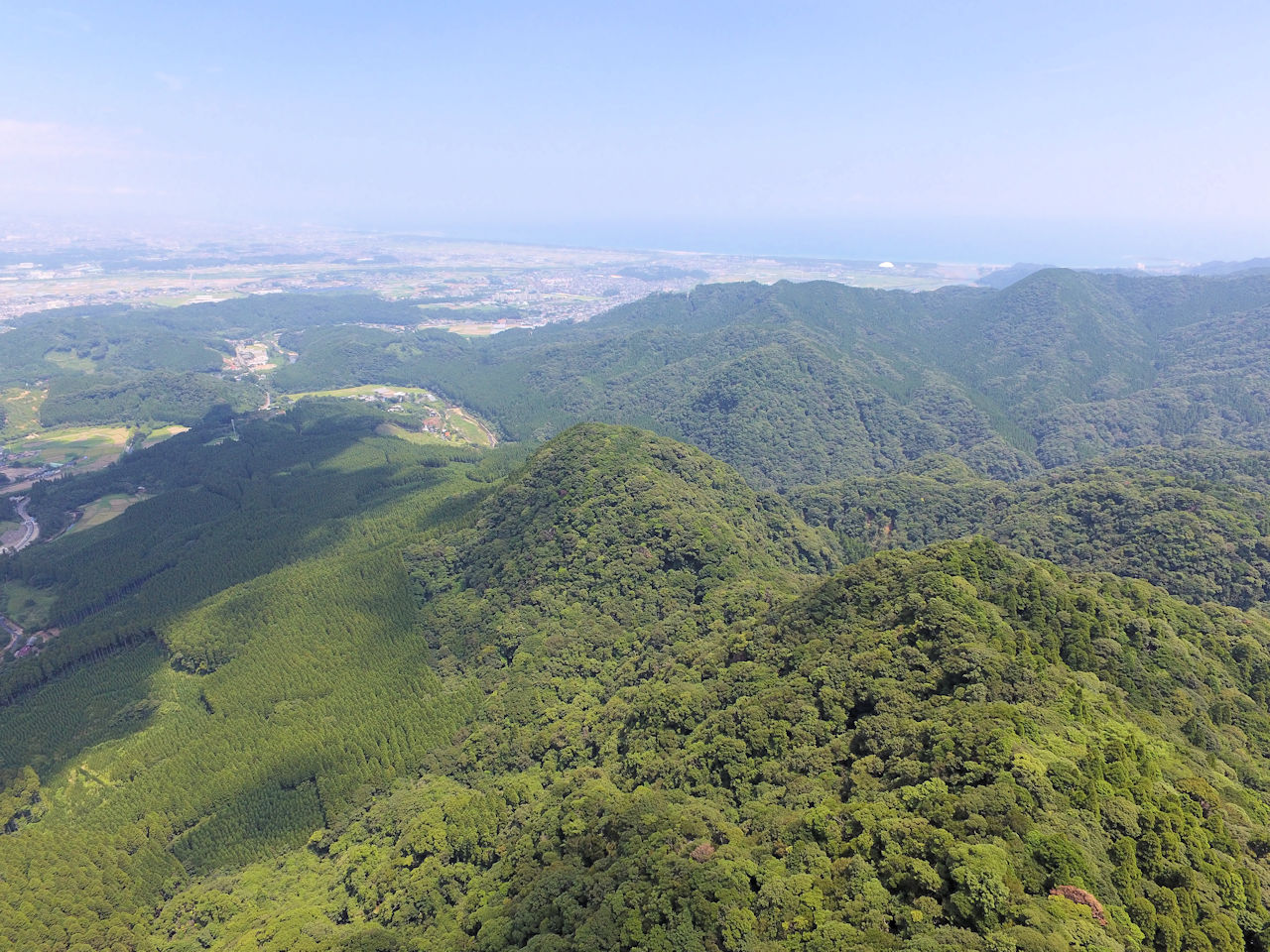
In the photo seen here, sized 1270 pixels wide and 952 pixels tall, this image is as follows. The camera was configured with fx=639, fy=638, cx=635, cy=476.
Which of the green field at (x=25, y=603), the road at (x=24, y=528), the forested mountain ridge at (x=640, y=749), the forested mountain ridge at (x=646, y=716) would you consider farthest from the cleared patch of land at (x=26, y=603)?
the road at (x=24, y=528)

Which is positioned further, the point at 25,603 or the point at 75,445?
the point at 75,445

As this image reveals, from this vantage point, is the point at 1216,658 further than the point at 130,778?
No

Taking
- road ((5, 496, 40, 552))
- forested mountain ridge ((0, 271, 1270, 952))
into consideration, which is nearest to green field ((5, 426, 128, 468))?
road ((5, 496, 40, 552))

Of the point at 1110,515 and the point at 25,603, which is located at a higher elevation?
the point at 1110,515

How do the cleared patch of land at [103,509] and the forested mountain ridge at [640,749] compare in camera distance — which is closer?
the forested mountain ridge at [640,749]

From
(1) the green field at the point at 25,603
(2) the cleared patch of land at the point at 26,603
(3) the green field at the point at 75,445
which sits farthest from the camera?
(3) the green field at the point at 75,445

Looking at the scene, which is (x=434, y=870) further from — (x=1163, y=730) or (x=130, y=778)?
(x=1163, y=730)

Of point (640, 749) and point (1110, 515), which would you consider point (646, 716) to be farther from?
point (1110, 515)

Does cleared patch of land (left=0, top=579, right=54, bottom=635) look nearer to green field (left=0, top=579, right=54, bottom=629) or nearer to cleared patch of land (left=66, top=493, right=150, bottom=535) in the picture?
green field (left=0, top=579, right=54, bottom=629)

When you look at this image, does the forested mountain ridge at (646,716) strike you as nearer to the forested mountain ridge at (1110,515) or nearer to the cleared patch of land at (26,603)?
the forested mountain ridge at (1110,515)

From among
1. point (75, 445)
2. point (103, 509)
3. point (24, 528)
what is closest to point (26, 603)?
point (24, 528)

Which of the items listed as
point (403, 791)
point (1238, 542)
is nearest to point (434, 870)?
point (403, 791)
